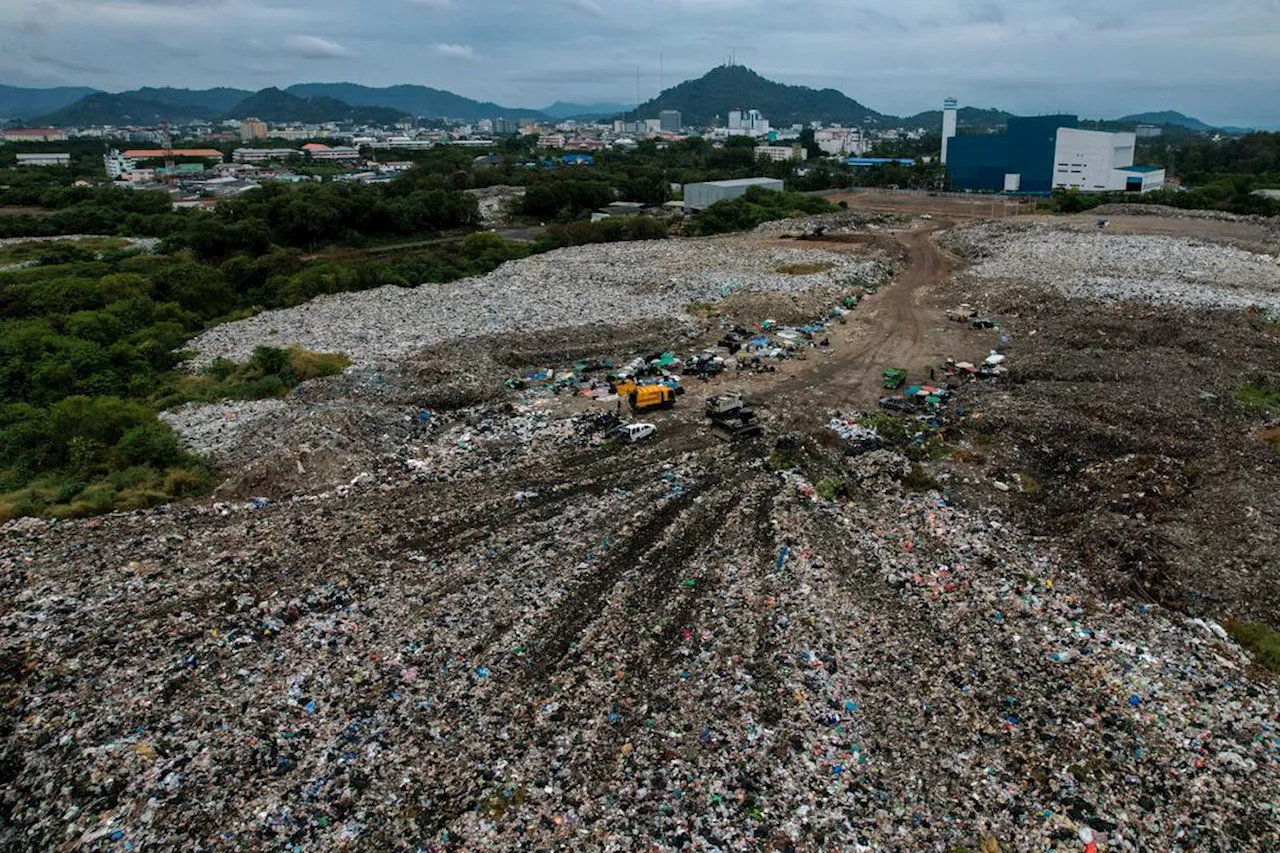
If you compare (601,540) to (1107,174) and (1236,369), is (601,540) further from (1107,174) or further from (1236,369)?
(1107,174)

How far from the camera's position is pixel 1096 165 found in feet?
207

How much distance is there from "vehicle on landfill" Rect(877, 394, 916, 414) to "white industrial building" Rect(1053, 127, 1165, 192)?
5431 cm

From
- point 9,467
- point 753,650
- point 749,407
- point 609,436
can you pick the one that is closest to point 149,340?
point 9,467

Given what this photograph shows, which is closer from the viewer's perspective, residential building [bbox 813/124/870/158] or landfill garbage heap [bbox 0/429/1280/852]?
landfill garbage heap [bbox 0/429/1280/852]

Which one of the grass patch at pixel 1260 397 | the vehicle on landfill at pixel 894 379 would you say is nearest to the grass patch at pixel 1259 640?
the grass patch at pixel 1260 397

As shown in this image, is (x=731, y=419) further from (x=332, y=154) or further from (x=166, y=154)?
(x=332, y=154)

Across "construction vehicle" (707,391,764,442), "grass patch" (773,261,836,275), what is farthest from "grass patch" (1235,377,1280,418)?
"grass patch" (773,261,836,275)

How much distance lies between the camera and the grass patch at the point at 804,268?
3488 cm

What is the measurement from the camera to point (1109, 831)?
25.9 ft

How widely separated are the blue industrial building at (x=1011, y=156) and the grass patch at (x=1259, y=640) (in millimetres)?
64344

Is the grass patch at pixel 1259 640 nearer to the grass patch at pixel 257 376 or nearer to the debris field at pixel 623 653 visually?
the debris field at pixel 623 653

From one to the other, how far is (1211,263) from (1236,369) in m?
16.4

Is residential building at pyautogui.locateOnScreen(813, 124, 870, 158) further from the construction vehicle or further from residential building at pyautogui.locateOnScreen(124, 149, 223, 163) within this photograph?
the construction vehicle

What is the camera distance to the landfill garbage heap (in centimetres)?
816
